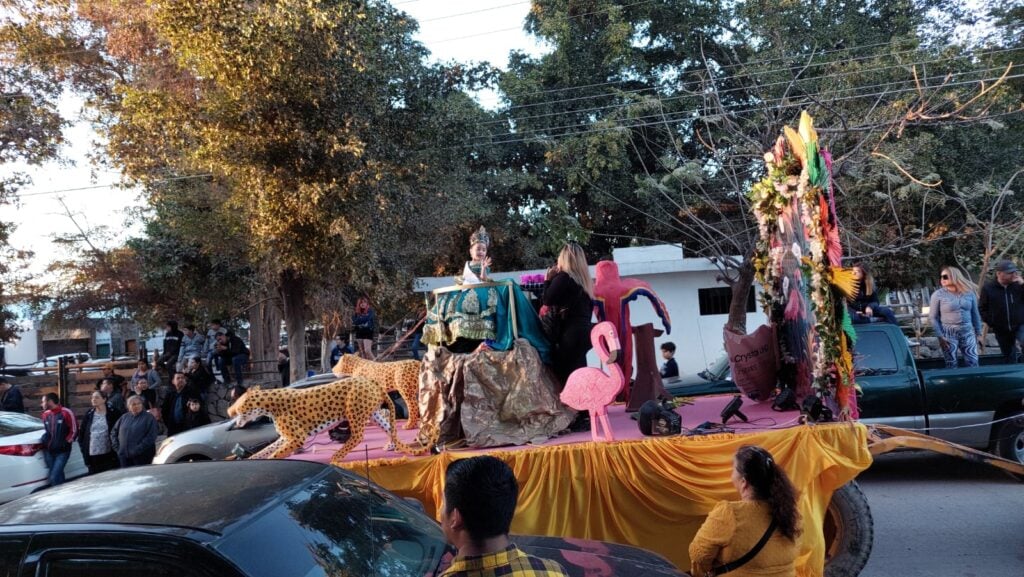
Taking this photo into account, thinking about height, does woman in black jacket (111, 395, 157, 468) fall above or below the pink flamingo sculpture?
below

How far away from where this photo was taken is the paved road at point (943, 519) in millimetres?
5570

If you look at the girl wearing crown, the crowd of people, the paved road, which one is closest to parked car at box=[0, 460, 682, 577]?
the girl wearing crown

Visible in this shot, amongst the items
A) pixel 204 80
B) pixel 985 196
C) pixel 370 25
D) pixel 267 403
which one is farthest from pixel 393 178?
pixel 985 196

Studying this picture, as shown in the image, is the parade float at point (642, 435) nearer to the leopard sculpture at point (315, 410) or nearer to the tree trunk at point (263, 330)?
the leopard sculpture at point (315, 410)

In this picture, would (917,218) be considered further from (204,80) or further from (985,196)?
(204,80)

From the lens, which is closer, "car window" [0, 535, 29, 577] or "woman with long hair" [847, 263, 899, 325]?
"car window" [0, 535, 29, 577]

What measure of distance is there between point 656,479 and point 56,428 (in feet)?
→ 29.3

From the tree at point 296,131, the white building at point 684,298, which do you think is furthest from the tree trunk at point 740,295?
the tree at point 296,131

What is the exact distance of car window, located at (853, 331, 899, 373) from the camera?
8.34 meters

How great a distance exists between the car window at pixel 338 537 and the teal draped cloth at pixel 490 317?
2498 mm

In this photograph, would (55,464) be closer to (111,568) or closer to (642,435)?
(642,435)

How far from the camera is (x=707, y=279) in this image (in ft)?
59.6

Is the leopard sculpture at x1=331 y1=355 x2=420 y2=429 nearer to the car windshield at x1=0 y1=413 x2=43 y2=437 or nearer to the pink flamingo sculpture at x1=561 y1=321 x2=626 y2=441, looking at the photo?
the pink flamingo sculpture at x1=561 y1=321 x2=626 y2=441

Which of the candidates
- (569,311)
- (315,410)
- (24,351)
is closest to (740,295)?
(569,311)
